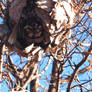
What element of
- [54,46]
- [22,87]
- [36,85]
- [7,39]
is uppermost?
[7,39]

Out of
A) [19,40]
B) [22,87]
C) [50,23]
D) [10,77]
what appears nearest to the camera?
[50,23]

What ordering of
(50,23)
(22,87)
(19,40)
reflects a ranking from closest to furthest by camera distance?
(50,23)
(19,40)
(22,87)

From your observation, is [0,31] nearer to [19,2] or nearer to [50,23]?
[19,2]

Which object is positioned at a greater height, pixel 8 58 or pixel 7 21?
pixel 7 21

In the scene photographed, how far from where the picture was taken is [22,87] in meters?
2.34

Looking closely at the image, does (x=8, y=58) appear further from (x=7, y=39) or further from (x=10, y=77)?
(x=7, y=39)

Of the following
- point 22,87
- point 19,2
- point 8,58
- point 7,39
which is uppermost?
point 19,2

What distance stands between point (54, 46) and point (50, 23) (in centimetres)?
31

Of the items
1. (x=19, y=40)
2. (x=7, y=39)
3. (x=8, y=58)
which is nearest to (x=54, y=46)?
(x=19, y=40)

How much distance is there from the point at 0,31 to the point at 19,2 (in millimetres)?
394

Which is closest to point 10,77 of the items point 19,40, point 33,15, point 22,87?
point 22,87

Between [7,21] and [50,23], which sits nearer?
[50,23]

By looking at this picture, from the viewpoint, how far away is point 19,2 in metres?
1.99

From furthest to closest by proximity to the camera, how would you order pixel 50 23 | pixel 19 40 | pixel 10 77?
pixel 10 77
pixel 19 40
pixel 50 23
